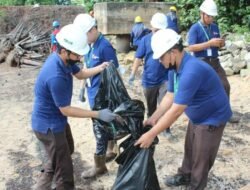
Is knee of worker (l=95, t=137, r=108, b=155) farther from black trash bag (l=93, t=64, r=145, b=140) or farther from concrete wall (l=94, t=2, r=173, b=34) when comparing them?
concrete wall (l=94, t=2, r=173, b=34)

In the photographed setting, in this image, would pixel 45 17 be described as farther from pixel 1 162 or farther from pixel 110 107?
pixel 110 107

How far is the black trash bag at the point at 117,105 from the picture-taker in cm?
384

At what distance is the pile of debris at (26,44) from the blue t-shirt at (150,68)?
27.8 ft

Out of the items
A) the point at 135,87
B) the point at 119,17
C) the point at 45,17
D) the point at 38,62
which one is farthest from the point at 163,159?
the point at 45,17

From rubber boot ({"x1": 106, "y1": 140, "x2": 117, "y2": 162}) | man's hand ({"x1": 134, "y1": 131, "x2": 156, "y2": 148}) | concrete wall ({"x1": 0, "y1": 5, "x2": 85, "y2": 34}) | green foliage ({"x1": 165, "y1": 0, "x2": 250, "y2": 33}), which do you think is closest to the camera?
man's hand ({"x1": 134, "y1": 131, "x2": 156, "y2": 148})

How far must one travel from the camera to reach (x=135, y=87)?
953 centimetres

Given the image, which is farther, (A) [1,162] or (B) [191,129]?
(A) [1,162]

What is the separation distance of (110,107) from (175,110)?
→ 0.94 metres

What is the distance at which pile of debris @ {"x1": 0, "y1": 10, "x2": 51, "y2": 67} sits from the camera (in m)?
13.8

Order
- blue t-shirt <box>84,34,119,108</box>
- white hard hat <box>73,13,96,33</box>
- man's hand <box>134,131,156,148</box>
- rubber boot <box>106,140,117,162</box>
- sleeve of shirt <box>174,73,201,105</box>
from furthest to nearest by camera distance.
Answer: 1. rubber boot <box>106,140,117,162</box>
2. blue t-shirt <box>84,34,119,108</box>
3. white hard hat <box>73,13,96,33</box>
4. man's hand <box>134,131,156,148</box>
5. sleeve of shirt <box>174,73,201,105</box>

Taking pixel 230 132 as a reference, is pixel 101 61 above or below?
above

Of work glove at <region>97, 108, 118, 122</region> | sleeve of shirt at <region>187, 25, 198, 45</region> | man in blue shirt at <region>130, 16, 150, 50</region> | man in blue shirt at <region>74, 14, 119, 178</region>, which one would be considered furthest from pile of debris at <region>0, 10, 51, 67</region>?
work glove at <region>97, 108, 118, 122</region>

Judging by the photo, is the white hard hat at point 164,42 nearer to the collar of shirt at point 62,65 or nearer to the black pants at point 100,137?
the collar of shirt at point 62,65

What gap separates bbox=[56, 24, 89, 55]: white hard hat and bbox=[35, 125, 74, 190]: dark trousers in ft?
2.71
